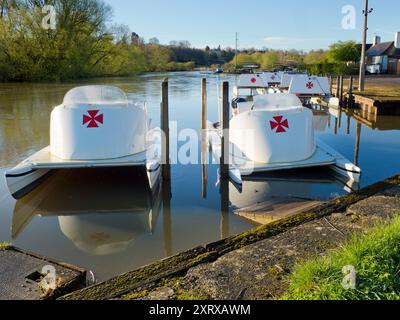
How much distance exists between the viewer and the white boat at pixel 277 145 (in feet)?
25.5

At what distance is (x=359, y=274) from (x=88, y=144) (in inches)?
225

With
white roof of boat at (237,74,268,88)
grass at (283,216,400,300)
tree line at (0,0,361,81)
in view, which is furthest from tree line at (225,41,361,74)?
grass at (283,216,400,300)

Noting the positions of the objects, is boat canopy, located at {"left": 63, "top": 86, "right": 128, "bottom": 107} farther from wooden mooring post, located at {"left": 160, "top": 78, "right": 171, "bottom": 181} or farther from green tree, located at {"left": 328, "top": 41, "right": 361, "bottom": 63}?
green tree, located at {"left": 328, "top": 41, "right": 361, "bottom": 63}

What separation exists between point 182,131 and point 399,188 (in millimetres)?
8804

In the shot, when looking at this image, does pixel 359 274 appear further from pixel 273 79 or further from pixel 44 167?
pixel 273 79

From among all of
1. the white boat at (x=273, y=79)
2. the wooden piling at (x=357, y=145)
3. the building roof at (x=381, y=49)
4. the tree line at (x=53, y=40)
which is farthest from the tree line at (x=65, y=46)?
the wooden piling at (x=357, y=145)

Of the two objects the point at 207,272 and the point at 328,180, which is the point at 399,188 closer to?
the point at 328,180

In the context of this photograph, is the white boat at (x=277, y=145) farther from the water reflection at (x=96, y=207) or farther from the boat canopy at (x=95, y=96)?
the boat canopy at (x=95, y=96)

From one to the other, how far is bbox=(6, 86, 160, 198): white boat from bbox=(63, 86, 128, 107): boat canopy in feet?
1.41

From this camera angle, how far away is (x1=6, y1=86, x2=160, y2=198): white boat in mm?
7270

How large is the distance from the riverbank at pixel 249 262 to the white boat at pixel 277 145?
302 cm

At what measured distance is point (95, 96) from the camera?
8.30 metres

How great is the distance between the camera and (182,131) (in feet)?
44.3
